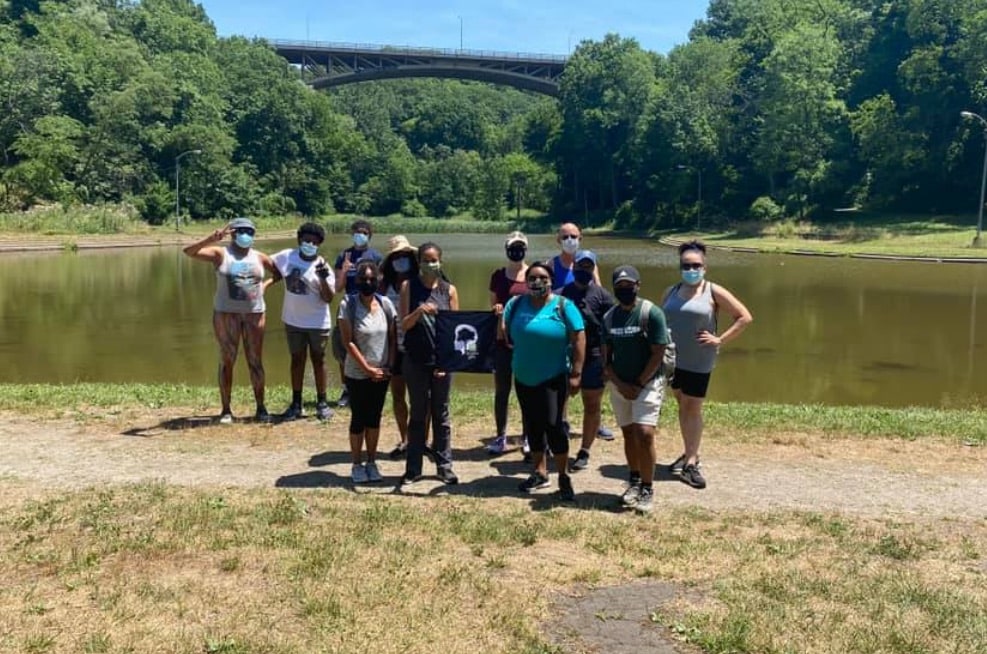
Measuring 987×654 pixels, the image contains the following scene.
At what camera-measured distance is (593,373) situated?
6461mm

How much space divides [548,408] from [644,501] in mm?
907

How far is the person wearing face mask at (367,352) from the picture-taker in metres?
5.88

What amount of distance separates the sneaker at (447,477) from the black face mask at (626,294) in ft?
6.07

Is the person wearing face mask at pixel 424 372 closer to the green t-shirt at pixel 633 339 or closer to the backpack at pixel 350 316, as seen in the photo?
the backpack at pixel 350 316

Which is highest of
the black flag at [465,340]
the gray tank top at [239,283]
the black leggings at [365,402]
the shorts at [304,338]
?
the gray tank top at [239,283]

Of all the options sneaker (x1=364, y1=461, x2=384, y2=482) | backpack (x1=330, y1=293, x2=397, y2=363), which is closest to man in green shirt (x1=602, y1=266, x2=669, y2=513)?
backpack (x1=330, y1=293, x2=397, y2=363)

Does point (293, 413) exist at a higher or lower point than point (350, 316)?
lower

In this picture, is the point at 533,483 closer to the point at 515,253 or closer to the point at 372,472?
the point at 372,472

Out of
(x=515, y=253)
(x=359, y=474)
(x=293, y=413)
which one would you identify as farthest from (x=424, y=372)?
(x=293, y=413)

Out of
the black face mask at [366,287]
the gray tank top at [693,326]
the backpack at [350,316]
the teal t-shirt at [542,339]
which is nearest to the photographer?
the teal t-shirt at [542,339]

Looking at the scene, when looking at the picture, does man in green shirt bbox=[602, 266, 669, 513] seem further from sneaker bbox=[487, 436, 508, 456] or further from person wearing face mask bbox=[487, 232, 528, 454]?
sneaker bbox=[487, 436, 508, 456]

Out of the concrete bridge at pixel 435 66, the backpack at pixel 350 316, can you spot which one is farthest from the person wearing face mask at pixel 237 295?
the concrete bridge at pixel 435 66

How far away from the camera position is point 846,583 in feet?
14.1

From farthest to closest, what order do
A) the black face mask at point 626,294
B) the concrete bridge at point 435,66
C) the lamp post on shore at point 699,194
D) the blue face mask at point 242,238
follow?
the concrete bridge at point 435,66 < the lamp post on shore at point 699,194 < the blue face mask at point 242,238 < the black face mask at point 626,294
